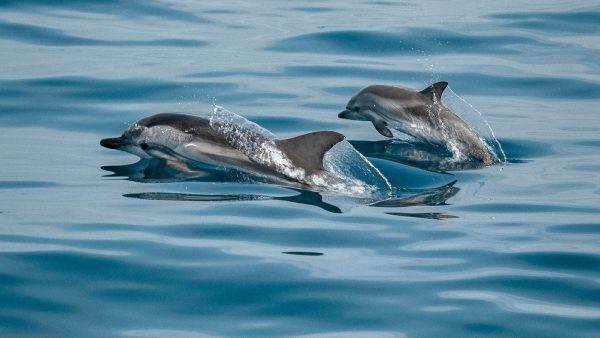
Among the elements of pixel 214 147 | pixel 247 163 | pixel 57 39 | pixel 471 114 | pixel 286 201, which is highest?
pixel 57 39

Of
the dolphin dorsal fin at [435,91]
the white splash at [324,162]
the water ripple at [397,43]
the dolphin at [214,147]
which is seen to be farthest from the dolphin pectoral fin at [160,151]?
the water ripple at [397,43]

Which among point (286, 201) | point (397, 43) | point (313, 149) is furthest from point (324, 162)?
point (397, 43)

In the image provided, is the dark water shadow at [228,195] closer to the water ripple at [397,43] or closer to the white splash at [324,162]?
the white splash at [324,162]

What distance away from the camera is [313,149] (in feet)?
35.2

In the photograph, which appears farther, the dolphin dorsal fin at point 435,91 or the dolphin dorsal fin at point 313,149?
the dolphin dorsal fin at point 435,91

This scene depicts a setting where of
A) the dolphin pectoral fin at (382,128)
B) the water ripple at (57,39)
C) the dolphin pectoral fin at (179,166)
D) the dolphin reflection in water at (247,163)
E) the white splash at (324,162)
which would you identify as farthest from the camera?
the water ripple at (57,39)

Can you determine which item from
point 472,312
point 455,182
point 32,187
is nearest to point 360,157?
point 455,182

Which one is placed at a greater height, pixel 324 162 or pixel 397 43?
pixel 397 43

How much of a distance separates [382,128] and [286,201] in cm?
358

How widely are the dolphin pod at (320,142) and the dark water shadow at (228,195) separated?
0.11 meters

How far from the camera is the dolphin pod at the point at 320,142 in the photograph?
1075 centimetres

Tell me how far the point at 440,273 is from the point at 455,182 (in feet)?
10.1

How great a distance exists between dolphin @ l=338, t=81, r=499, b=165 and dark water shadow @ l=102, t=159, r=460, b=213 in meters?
1.48

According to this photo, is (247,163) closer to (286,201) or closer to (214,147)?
(214,147)
